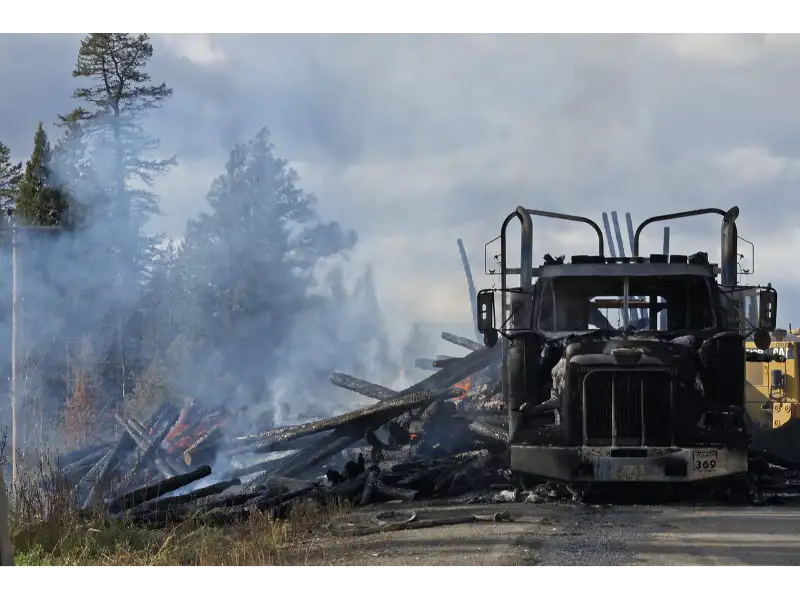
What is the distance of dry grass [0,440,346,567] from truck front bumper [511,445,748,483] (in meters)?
2.54

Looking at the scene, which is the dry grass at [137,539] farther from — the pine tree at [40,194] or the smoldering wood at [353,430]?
the pine tree at [40,194]

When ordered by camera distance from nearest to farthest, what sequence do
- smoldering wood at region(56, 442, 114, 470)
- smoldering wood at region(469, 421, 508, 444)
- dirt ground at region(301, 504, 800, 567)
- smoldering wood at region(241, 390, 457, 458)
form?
1. dirt ground at region(301, 504, 800, 567)
2. smoldering wood at region(469, 421, 508, 444)
3. smoldering wood at region(241, 390, 457, 458)
4. smoldering wood at region(56, 442, 114, 470)

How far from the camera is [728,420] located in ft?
38.1

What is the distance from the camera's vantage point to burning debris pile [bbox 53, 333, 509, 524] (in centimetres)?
1320

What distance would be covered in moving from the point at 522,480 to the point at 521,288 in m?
2.25

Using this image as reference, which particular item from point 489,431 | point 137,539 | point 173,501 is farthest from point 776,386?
point 137,539

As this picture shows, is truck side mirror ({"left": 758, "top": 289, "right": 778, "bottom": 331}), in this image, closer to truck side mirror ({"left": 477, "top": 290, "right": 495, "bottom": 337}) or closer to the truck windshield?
the truck windshield

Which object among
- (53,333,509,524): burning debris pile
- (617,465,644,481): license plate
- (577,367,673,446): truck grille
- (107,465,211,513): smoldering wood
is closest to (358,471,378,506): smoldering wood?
(53,333,509,524): burning debris pile

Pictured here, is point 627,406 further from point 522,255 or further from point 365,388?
point 365,388

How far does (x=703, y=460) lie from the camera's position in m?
11.1

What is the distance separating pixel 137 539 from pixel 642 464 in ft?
16.7

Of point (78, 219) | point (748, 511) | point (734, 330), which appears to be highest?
point (78, 219)
